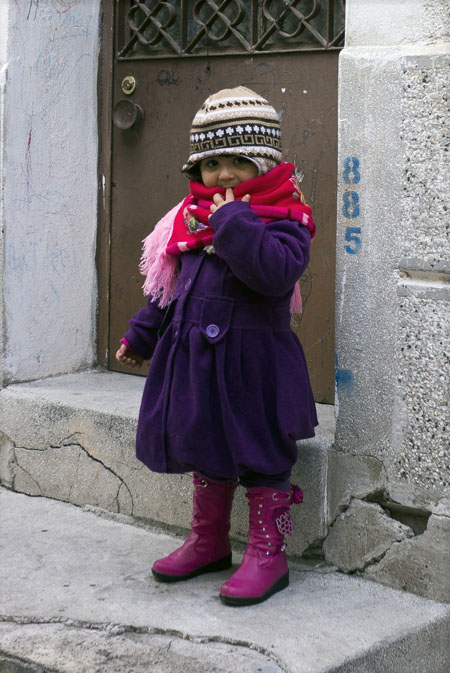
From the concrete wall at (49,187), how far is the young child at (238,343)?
1.37 metres

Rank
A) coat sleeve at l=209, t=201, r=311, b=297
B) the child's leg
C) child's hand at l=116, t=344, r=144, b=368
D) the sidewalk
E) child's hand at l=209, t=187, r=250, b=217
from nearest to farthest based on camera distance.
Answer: the sidewalk
coat sleeve at l=209, t=201, r=311, b=297
child's hand at l=209, t=187, r=250, b=217
the child's leg
child's hand at l=116, t=344, r=144, b=368

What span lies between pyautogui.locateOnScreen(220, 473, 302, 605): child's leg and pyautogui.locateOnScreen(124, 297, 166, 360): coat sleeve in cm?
52

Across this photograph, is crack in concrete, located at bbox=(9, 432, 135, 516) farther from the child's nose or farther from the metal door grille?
the metal door grille

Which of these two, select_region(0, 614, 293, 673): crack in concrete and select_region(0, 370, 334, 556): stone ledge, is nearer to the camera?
select_region(0, 614, 293, 673): crack in concrete

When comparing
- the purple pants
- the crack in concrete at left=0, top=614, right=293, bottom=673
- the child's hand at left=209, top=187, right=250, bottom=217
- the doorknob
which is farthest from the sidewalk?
the doorknob

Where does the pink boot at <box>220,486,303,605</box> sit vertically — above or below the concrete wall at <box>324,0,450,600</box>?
below

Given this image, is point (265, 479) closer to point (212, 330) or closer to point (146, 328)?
point (212, 330)

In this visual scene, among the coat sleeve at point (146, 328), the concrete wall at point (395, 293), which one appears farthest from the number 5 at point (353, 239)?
the coat sleeve at point (146, 328)

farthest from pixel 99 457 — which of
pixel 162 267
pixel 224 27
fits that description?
pixel 224 27

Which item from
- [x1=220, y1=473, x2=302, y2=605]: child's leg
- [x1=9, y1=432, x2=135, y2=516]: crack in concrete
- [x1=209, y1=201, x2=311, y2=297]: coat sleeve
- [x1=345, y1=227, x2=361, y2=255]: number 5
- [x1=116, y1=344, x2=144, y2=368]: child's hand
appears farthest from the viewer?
[x1=9, y1=432, x2=135, y2=516]: crack in concrete

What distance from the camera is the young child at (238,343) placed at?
2.57m

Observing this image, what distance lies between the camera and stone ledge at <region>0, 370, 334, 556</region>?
2.98 m

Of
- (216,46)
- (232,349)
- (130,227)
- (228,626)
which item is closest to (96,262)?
(130,227)

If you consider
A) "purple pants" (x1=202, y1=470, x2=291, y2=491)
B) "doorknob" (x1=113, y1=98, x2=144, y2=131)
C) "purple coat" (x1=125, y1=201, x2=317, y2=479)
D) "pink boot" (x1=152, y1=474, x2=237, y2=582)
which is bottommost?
"pink boot" (x1=152, y1=474, x2=237, y2=582)
